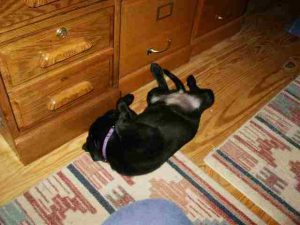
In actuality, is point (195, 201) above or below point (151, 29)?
below

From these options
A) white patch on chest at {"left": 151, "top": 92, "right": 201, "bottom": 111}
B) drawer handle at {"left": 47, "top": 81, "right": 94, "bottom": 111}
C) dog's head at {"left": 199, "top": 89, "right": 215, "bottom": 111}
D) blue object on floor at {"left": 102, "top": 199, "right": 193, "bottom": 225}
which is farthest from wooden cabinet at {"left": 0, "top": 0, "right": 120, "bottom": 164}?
blue object on floor at {"left": 102, "top": 199, "right": 193, "bottom": 225}

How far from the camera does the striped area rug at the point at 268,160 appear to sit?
118 cm

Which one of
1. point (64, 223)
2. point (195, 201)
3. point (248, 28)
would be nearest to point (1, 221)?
point (64, 223)

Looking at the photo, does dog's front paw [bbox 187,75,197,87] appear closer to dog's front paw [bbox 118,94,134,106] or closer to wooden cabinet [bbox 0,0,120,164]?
dog's front paw [bbox 118,94,134,106]

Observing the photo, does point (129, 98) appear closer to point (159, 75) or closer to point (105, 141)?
point (159, 75)

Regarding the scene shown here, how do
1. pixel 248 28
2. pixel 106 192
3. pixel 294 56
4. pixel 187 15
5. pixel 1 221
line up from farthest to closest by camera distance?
pixel 248 28 → pixel 294 56 → pixel 187 15 → pixel 106 192 → pixel 1 221

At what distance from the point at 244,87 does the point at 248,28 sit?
639 mm

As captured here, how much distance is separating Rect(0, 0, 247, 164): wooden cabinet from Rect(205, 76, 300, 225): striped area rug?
21.0 inches

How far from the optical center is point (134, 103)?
1.50 m

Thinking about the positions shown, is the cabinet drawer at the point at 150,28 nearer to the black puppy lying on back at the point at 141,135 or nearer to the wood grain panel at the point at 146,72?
the wood grain panel at the point at 146,72

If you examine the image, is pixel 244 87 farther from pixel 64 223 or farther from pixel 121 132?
pixel 64 223

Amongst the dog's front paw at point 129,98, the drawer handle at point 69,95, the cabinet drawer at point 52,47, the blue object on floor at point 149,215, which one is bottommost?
the dog's front paw at point 129,98

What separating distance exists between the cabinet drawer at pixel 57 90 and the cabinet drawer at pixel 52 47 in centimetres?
3

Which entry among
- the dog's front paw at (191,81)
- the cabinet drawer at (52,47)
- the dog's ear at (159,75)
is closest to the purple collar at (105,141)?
the cabinet drawer at (52,47)
